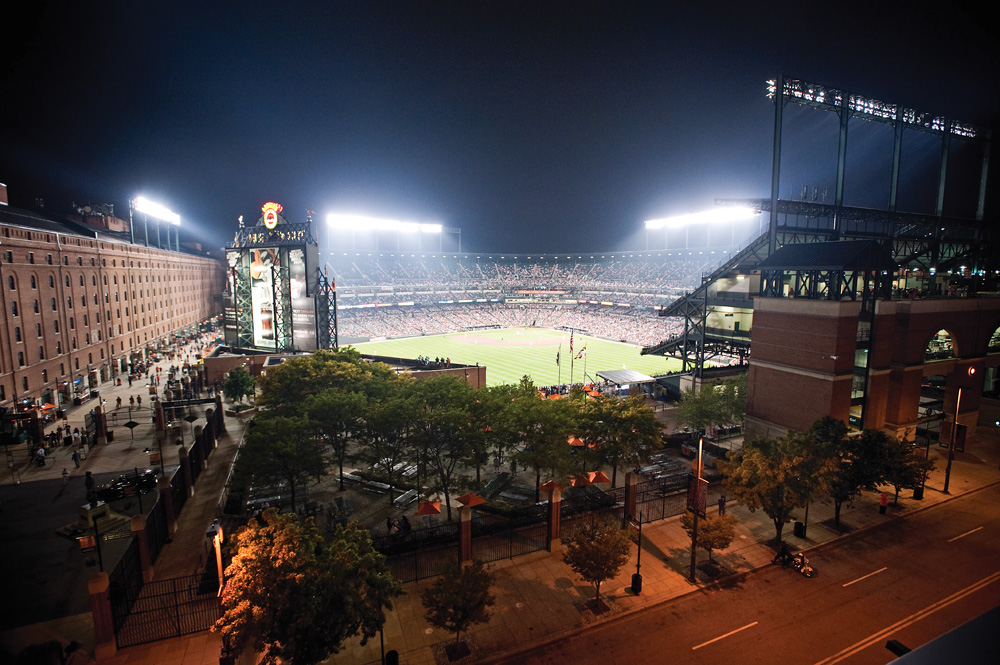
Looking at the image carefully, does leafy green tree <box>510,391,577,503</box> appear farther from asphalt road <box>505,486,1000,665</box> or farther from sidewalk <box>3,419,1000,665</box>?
asphalt road <box>505,486,1000,665</box>

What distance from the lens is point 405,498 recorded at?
2436 centimetres

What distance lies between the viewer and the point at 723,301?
4359 cm

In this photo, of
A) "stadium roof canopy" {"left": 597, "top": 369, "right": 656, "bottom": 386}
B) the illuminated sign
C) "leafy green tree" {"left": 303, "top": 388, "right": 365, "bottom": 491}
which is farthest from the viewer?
the illuminated sign

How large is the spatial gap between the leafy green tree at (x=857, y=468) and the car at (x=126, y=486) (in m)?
33.5

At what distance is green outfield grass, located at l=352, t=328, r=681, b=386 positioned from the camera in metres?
58.8

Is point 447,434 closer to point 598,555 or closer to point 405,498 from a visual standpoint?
point 405,498

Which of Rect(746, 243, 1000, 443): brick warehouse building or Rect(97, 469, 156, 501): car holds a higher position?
Rect(746, 243, 1000, 443): brick warehouse building

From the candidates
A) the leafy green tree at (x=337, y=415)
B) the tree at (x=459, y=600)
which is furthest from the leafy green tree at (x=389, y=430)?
the tree at (x=459, y=600)

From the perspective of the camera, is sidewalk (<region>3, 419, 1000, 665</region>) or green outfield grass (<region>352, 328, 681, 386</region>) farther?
green outfield grass (<region>352, 328, 681, 386</region>)

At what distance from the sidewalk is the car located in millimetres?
2746

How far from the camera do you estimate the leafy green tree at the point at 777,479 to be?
1948 centimetres

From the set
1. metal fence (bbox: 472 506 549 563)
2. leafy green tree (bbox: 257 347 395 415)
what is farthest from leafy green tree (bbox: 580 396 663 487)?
leafy green tree (bbox: 257 347 395 415)

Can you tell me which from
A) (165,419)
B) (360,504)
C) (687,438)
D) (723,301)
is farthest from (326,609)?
(723,301)

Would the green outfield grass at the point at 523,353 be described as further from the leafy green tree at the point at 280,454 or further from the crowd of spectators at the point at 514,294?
the leafy green tree at the point at 280,454
